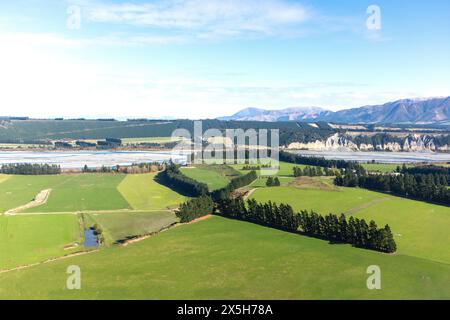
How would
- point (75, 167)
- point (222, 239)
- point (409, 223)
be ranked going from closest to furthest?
1. point (222, 239)
2. point (409, 223)
3. point (75, 167)

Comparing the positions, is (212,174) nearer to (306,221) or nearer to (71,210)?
(71,210)


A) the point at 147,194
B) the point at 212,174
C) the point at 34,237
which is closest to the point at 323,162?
the point at 212,174

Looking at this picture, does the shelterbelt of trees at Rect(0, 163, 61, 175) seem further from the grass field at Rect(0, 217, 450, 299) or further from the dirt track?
the grass field at Rect(0, 217, 450, 299)

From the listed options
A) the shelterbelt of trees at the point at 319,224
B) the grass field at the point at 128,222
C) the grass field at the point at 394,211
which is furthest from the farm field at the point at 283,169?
the grass field at the point at 128,222
